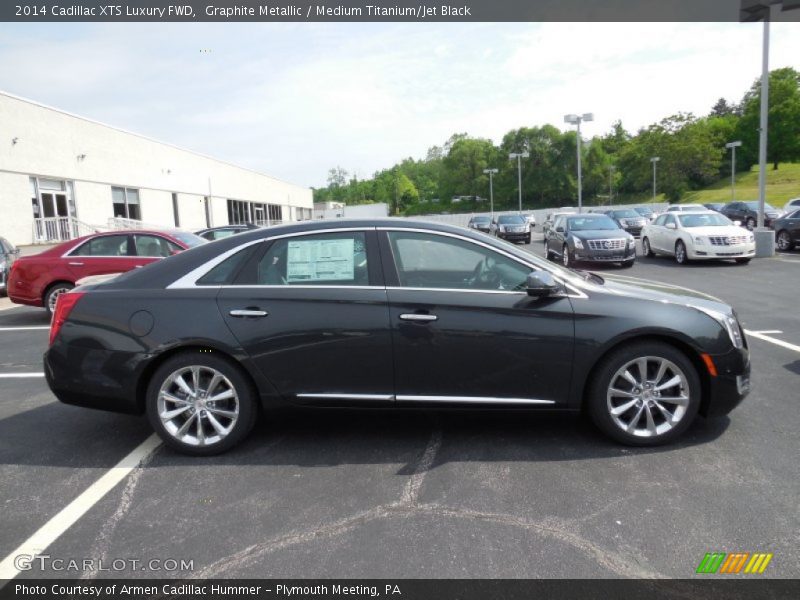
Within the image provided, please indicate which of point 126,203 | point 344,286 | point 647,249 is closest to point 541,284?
point 344,286

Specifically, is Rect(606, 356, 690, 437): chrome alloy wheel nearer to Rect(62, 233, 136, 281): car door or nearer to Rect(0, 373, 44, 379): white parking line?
Rect(0, 373, 44, 379): white parking line

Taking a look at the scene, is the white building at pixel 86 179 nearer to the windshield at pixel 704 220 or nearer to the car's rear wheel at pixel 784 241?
the windshield at pixel 704 220

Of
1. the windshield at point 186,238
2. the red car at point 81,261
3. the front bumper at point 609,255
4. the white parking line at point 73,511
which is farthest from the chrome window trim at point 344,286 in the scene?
the front bumper at point 609,255

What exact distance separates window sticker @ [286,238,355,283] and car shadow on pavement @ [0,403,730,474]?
96 cm

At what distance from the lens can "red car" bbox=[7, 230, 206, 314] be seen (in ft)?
32.3

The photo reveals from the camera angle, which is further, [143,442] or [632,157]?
[632,157]

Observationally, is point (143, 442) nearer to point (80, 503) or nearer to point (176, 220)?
point (80, 503)

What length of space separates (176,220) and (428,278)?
34308 mm

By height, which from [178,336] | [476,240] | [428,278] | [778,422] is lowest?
[778,422]

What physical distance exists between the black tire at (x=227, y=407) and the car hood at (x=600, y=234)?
13.5 m

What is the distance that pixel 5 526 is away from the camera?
315cm

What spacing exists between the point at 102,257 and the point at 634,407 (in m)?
9.26

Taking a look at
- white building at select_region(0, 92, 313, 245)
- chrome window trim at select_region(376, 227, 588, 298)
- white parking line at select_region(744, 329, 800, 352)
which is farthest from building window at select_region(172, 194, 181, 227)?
chrome window trim at select_region(376, 227, 588, 298)
